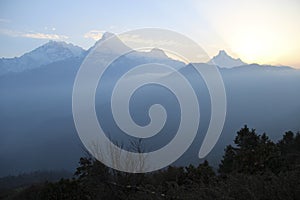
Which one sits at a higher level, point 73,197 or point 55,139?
point 55,139

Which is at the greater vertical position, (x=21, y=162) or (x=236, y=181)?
(x=21, y=162)

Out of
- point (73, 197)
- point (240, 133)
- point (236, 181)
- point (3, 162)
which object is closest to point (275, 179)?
point (236, 181)

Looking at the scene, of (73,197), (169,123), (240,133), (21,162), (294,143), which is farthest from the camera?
(169,123)

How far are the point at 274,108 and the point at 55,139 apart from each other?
120832 millimetres

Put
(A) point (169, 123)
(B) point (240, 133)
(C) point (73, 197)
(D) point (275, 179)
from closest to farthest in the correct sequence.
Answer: (D) point (275, 179), (C) point (73, 197), (B) point (240, 133), (A) point (169, 123)

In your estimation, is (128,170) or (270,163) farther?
(270,163)

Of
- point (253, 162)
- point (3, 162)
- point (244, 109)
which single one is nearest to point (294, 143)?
point (253, 162)

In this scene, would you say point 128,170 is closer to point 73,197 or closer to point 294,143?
point 73,197

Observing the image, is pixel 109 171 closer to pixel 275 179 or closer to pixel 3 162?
pixel 275 179

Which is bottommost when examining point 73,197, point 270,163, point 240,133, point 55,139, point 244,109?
point 73,197

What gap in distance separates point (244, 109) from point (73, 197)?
178 meters

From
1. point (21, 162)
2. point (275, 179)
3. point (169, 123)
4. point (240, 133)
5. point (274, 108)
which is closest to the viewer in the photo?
point (275, 179)

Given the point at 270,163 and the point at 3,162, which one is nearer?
the point at 270,163

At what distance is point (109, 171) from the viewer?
8.40m
